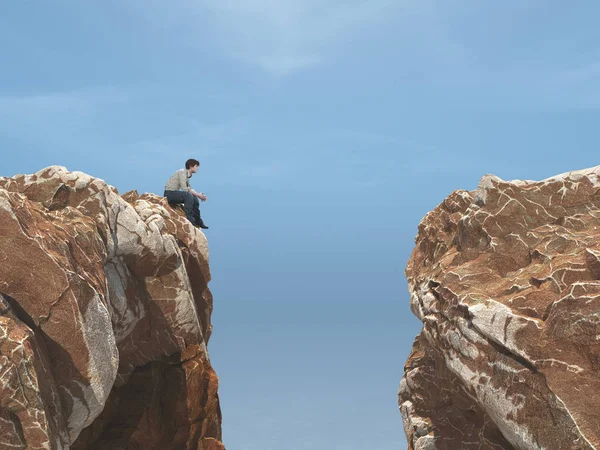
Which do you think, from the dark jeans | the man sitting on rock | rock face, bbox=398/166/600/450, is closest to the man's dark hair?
the man sitting on rock

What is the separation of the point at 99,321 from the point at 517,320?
810cm

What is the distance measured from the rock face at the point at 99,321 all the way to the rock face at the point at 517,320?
A: 7.19 m

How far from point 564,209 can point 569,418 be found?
18.4 feet

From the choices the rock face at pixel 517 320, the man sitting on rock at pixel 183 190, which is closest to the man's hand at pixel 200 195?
the man sitting on rock at pixel 183 190

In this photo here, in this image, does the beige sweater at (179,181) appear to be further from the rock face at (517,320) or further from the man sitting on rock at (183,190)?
the rock face at (517,320)

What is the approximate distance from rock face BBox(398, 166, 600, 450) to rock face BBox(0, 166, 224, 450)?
719 centimetres

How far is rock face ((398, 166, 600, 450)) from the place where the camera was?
11.6m

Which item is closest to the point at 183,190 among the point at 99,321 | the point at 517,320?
the point at 99,321

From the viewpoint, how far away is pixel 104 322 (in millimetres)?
12617

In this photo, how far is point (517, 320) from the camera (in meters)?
12.2

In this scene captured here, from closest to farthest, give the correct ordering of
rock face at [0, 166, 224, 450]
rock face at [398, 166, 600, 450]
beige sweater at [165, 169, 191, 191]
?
1. rock face at [0, 166, 224, 450]
2. rock face at [398, 166, 600, 450]
3. beige sweater at [165, 169, 191, 191]

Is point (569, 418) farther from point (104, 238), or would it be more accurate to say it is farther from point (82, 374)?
point (104, 238)

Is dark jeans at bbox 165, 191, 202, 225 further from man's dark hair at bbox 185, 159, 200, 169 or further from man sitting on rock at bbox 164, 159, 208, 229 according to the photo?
man's dark hair at bbox 185, 159, 200, 169

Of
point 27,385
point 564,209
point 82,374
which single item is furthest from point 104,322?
point 564,209
